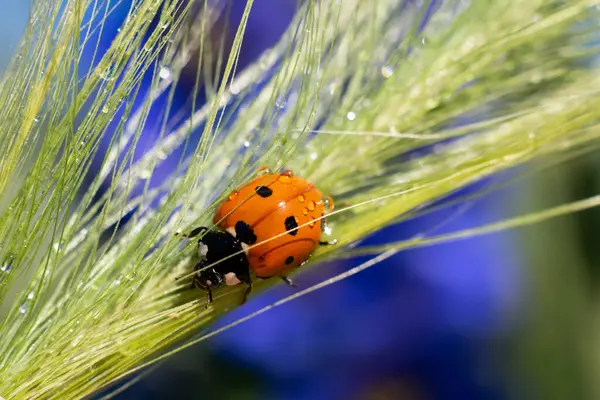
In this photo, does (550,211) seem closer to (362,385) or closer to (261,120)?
(261,120)

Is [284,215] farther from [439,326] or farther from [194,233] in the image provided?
[439,326]

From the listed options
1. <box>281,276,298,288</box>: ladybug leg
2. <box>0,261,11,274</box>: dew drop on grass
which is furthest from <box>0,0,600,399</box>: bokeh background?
<box>0,261,11,274</box>: dew drop on grass

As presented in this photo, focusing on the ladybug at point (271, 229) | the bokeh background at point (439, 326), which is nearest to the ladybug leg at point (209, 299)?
the ladybug at point (271, 229)

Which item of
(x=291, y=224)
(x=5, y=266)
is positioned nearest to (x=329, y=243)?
(x=291, y=224)

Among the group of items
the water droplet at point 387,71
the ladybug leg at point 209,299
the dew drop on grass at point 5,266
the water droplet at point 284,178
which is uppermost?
the water droplet at point 387,71

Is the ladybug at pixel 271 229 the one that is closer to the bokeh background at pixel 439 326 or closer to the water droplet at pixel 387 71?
the water droplet at pixel 387 71

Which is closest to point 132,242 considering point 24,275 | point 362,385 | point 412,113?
point 24,275
